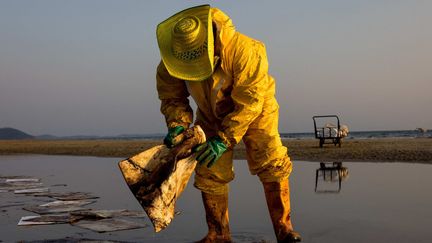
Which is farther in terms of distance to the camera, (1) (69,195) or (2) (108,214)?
(1) (69,195)

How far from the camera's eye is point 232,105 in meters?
3.70

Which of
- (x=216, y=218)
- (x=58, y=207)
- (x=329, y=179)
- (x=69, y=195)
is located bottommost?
(x=329, y=179)

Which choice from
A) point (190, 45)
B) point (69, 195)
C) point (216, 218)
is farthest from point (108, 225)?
point (69, 195)

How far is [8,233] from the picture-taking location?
4.28 metres

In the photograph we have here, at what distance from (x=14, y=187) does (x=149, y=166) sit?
5692 millimetres

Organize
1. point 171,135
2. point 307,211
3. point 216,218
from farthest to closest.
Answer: point 307,211
point 216,218
point 171,135

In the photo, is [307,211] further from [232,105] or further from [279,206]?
[232,105]

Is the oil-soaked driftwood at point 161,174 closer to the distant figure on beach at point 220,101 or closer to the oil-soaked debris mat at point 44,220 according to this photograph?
the distant figure on beach at point 220,101

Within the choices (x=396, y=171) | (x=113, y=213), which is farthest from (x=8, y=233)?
(x=396, y=171)

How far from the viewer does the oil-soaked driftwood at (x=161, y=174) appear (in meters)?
3.20

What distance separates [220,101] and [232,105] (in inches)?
4.0

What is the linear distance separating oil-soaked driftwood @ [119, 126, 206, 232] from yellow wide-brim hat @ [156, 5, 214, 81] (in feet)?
1.41

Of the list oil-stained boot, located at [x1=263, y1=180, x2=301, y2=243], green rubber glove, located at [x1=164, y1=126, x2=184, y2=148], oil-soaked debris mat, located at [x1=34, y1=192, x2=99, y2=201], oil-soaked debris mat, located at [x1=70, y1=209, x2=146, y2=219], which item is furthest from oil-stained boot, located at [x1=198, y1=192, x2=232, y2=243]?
oil-soaked debris mat, located at [x1=34, y1=192, x2=99, y2=201]

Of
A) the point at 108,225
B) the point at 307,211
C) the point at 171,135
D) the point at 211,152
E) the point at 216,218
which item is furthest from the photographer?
the point at 307,211
